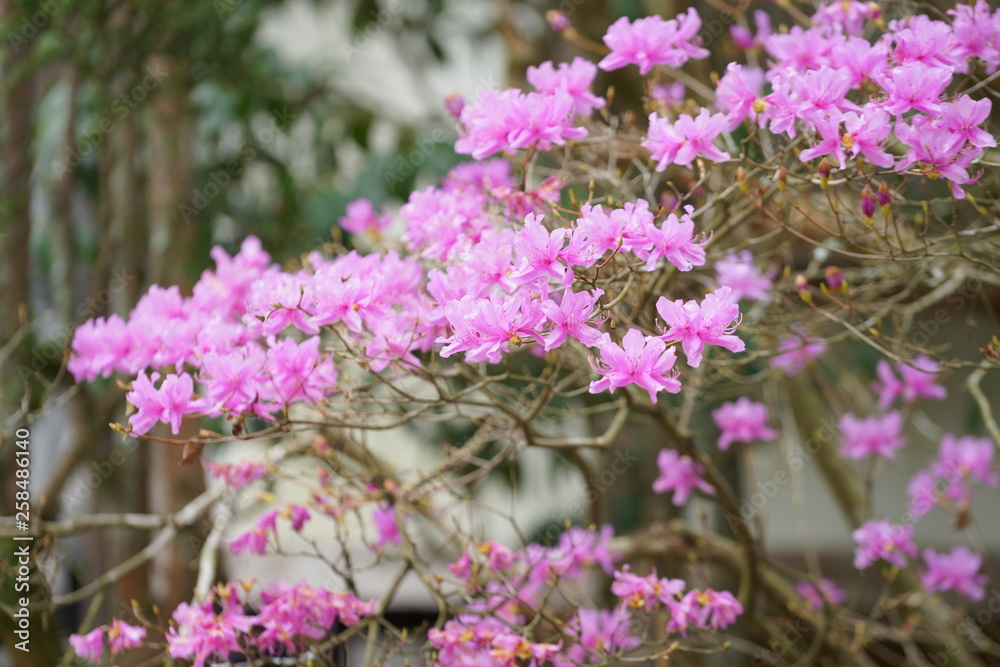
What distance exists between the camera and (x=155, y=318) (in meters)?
1.17

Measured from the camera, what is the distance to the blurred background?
6.31 feet

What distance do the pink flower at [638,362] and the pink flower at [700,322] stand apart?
0.02m

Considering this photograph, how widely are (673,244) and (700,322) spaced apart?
11 centimetres

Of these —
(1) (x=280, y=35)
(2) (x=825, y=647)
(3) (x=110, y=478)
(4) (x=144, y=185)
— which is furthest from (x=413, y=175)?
(1) (x=280, y=35)

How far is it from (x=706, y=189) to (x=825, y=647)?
116 centimetres

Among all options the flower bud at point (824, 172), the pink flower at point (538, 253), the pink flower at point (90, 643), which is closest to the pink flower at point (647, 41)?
the flower bud at point (824, 172)

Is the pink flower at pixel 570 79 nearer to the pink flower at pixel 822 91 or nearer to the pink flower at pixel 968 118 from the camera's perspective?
the pink flower at pixel 822 91

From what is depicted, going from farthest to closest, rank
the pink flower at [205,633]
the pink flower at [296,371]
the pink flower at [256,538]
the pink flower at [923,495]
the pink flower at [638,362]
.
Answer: the pink flower at [923,495], the pink flower at [256,538], the pink flower at [205,633], the pink flower at [296,371], the pink flower at [638,362]

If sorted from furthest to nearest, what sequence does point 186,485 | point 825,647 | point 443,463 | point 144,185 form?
point 144,185 → point 186,485 → point 825,647 → point 443,463

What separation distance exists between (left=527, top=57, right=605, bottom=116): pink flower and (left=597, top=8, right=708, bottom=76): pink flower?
0.03 m

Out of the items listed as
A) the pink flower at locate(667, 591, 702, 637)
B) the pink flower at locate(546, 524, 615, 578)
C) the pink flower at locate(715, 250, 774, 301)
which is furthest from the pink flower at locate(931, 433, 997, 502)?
the pink flower at locate(667, 591, 702, 637)

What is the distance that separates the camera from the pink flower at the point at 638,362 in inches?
31.8

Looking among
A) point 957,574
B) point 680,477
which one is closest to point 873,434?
point 957,574

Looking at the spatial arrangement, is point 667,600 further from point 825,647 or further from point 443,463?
point 825,647
